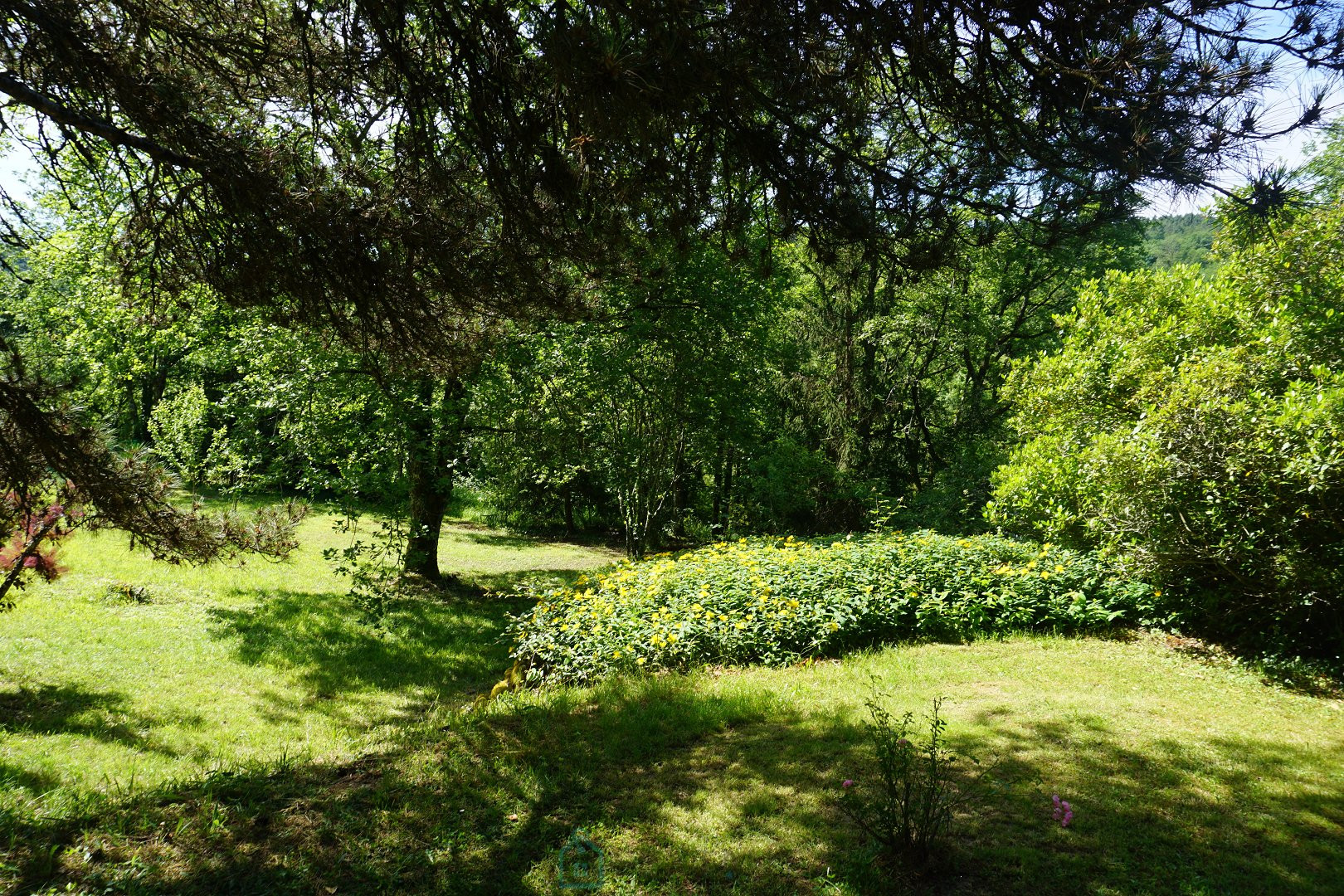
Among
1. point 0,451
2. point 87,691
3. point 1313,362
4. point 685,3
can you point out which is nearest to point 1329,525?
point 1313,362

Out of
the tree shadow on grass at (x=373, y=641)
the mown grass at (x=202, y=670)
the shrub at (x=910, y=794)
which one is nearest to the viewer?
the shrub at (x=910, y=794)

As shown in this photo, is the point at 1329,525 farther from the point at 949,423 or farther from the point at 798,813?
the point at 949,423

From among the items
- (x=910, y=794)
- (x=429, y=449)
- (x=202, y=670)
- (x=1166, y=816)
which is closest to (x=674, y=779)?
(x=910, y=794)

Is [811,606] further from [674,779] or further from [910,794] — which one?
[910,794]

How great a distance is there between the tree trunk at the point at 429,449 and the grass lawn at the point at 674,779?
7.50 ft

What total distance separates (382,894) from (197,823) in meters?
1.32

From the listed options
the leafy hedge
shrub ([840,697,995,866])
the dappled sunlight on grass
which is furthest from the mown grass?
shrub ([840,697,995,866])

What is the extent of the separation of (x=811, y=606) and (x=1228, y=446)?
13.1 feet

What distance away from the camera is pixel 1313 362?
6.79 metres

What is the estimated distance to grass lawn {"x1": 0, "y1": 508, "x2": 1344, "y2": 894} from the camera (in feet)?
10.5

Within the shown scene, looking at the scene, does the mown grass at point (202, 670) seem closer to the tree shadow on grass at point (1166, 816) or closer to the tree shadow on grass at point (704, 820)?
the tree shadow on grass at point (704, 820)

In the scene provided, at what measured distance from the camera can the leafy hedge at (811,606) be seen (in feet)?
21.7

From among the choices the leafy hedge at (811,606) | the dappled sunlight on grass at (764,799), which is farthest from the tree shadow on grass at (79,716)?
the leafy hedge at (811,606)

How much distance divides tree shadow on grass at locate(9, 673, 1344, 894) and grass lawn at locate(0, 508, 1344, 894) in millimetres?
16
